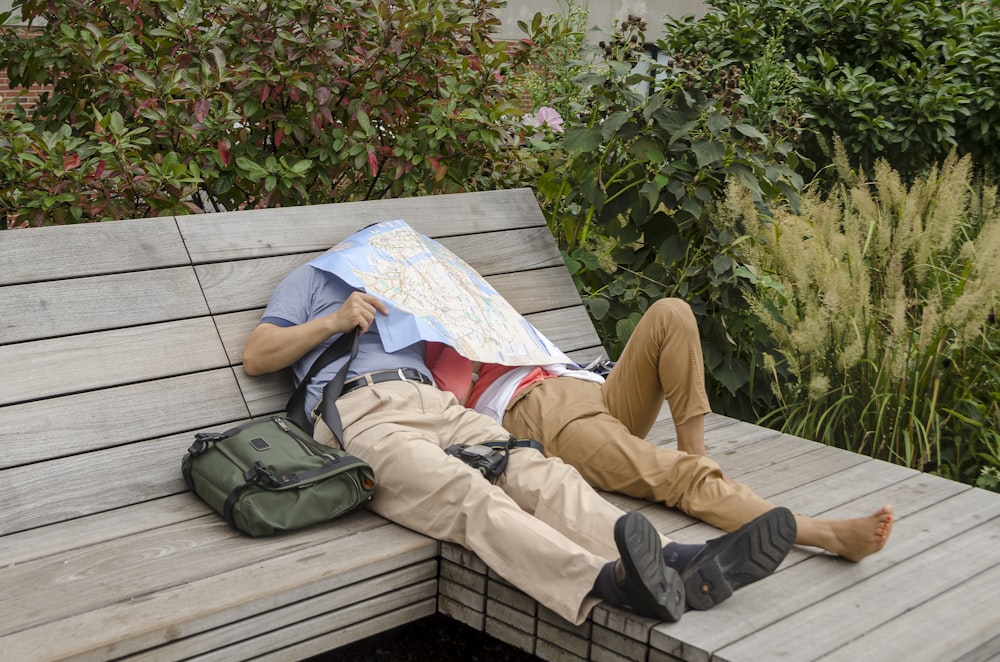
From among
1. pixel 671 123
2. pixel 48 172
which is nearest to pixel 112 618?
pixel 48 172

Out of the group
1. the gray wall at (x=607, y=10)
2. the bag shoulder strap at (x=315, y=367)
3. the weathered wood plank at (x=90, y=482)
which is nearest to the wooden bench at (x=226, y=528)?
the weathered wood plank at (x=90, y=482)

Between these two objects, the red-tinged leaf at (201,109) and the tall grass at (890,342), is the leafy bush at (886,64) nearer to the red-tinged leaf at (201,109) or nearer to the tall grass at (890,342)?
the tall grass at (890,342)

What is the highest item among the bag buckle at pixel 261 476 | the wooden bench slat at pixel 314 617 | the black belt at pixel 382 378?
the black belt at pixel 382 378

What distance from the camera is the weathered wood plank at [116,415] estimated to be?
2531 mm

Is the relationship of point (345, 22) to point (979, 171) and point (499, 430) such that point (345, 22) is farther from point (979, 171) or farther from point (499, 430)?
point (979, 171)

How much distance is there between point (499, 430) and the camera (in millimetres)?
2852

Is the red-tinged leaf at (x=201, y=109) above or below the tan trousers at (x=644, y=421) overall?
above

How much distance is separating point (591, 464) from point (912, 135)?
452cm

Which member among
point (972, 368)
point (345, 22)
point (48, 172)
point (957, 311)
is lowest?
point (972, 368)

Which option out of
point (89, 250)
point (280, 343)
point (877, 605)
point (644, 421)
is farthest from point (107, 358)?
point (877, 605)

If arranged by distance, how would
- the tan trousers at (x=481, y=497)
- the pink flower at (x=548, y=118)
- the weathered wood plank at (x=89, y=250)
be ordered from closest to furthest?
the tan trousers at (x=481, y=497)
the weathered wood plank at (x=89, y=250)
the pink flower at (x=548, y=118)

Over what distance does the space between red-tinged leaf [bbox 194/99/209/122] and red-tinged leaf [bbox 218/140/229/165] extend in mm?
131

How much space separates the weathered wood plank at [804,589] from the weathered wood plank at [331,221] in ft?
5.80

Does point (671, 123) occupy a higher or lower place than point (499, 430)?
higher
